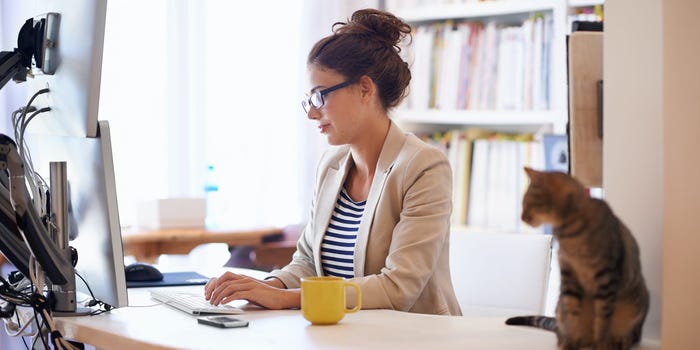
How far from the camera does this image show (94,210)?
159 cm

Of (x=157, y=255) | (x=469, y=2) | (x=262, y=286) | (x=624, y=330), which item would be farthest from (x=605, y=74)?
(x=469, y=2)

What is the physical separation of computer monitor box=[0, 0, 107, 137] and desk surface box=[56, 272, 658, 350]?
1.16ft

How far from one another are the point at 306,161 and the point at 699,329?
8.87ft

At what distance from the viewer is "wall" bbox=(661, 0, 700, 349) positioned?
4.00 ft

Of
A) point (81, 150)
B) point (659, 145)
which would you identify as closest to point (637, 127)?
point (659, 145)

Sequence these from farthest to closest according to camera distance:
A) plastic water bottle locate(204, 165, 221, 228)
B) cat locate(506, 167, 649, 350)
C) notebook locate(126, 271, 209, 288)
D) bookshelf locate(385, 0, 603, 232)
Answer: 1. plastic water bottle locate(204, 165, 221, 228)
2. bookshelf locate(385, 0, 603, 232)
3. notebook locate(126, 271, 209, 288)
4. cat locate(506, 167, 649, 350)

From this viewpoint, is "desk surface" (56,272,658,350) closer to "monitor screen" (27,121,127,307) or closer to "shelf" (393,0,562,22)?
"monitor screen" (27,121,127,307)

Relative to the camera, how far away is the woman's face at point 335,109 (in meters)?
2.09

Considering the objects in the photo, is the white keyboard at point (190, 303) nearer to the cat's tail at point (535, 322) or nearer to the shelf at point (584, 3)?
the cat's tail at point (535, 322)

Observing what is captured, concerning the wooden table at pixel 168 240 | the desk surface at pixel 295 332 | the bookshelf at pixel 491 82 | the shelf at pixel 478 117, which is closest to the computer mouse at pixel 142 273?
the desk surface at pixel 295 332

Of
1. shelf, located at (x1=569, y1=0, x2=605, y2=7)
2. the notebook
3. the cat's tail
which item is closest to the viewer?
the cat's tail

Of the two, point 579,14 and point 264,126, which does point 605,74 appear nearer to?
point 579,14

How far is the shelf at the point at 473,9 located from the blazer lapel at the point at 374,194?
5.03 ft

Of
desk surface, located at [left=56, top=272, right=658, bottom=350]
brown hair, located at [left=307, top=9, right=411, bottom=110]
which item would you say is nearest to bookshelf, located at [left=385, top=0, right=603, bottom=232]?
brown hair, located at [left=307, top=9, right=411, bottom=110]
